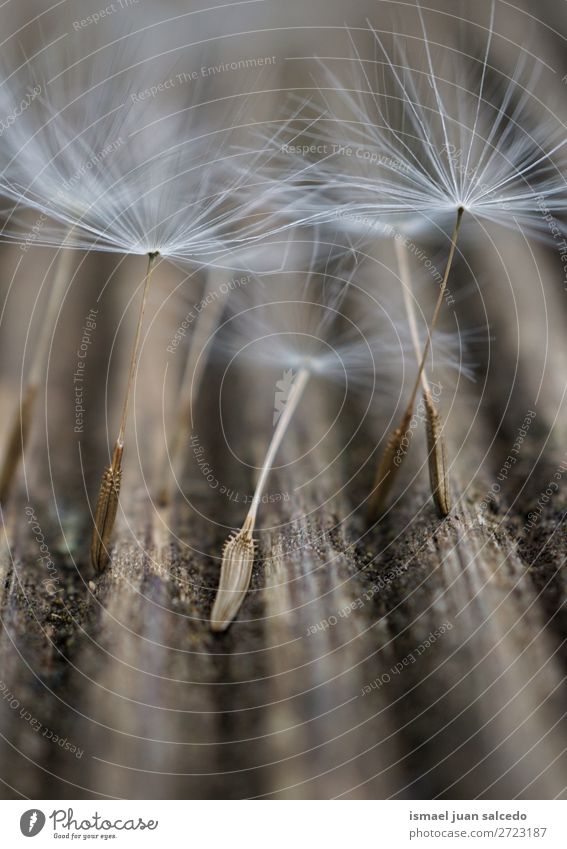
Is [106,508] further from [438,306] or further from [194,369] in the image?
[438,306]

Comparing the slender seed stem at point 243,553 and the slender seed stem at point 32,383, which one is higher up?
the slender seed stem at point 32,383

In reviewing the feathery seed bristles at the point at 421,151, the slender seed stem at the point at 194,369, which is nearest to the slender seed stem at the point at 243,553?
the slender seed stem at the point at 194,369

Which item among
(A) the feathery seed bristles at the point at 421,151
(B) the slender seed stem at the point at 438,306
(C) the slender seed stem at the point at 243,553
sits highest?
(A) the feathery seed bristles at the point at 421,151

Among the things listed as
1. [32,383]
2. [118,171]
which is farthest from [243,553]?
[118,171]

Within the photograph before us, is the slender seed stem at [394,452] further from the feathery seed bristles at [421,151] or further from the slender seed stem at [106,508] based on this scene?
the slender seed stem at [106,508]

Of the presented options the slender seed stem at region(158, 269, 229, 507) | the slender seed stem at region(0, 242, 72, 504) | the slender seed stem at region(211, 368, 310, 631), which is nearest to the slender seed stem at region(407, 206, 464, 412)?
the slender seed stem at region(211, 368, 310, 631)

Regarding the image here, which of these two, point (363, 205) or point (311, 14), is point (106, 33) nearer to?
point (311, 14)

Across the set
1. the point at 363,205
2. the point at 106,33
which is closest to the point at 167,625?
the point at 363,205
